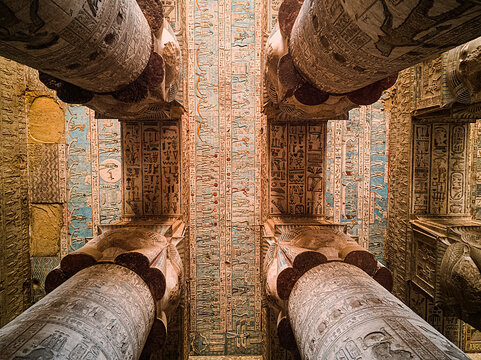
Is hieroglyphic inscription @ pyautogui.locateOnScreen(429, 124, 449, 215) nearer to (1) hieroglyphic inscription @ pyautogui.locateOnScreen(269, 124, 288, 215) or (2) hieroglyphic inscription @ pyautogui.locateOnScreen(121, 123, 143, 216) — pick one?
(1) hieroglyphic inscription @ pyautogui.locateOnScreen(269, 124, 288, 215)

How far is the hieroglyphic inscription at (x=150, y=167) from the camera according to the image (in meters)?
4.04

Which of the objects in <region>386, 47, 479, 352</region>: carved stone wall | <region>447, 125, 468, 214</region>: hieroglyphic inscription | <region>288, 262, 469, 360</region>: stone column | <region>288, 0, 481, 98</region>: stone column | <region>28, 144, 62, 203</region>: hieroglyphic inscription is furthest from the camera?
<region>28, 144, 62, 203</region>: hieroglyphic inscription

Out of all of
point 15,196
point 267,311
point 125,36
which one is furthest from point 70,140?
point 267,311

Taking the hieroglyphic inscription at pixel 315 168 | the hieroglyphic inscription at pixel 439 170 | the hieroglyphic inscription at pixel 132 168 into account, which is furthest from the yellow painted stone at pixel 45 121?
the hieroglyphic inscription at pixel 439 170

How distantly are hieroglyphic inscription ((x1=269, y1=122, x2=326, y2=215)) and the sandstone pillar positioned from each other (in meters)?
2.44

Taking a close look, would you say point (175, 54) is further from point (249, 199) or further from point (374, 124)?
point (374, 124)

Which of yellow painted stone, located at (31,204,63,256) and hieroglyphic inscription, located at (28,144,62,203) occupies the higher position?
hieroglyphic inscription, located at (28,144,62,203)

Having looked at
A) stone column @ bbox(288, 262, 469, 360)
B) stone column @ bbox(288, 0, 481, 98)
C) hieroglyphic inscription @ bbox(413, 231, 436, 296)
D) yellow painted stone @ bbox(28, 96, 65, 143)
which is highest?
yellow painted stone @ bbox(28, 96, 65, 143)

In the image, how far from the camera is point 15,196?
4.84 m

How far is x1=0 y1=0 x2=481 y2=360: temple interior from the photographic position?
151 cm

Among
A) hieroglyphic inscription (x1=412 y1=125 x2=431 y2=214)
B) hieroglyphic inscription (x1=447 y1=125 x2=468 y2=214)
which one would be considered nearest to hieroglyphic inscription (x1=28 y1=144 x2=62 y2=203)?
hieroglyphic inscription (x1=412 y1=125 x2=431 y2=214)

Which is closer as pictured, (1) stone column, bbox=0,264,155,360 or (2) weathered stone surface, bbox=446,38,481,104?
(1) stone column, bbox=0,264,155,360

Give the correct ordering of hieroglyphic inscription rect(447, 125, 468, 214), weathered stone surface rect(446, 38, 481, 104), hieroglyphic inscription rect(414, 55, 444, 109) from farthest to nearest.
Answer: hieroglyphic inscription rect(447, 125, 468, 214)
hieroglyphic inscription rect(414, 55, 444, 109)
weathered stone surface rect(446, 38, 481, 104)

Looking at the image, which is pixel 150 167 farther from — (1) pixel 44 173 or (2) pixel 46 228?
(2) pixel 46 228
